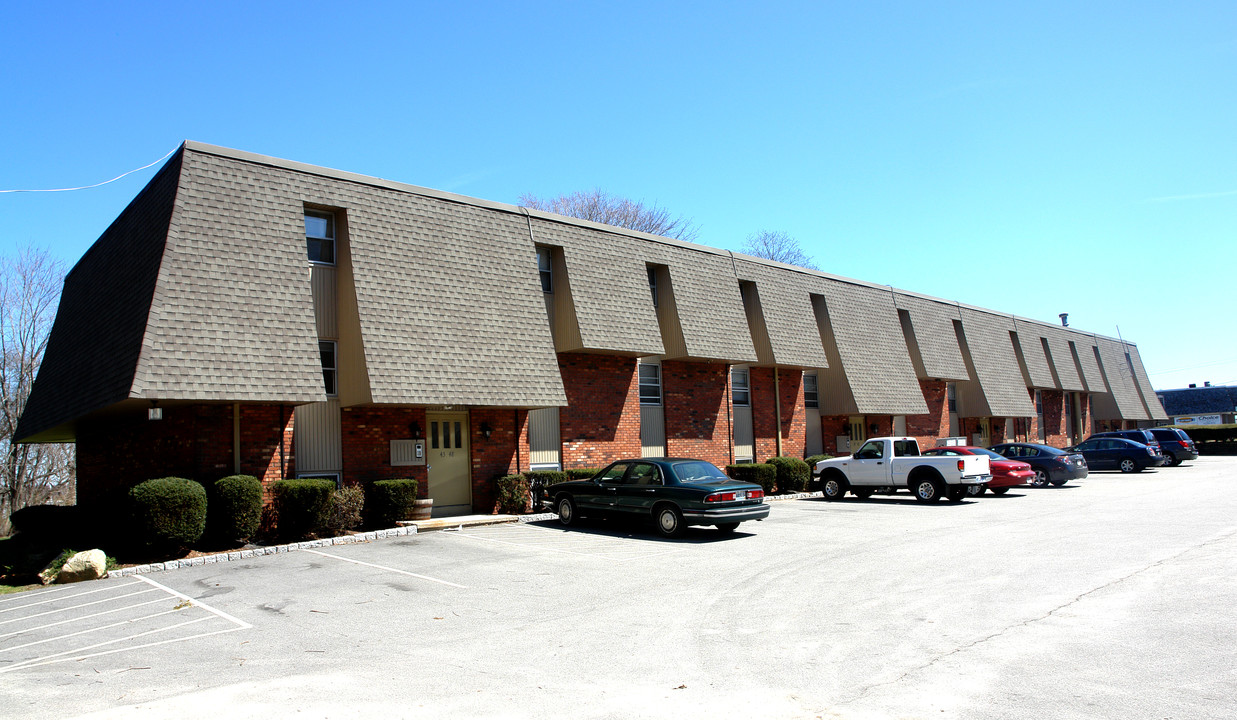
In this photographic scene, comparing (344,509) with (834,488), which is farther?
(834,488)

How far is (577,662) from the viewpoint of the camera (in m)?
7.05

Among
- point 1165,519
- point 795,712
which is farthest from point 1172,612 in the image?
point 1165,519

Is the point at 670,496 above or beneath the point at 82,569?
above

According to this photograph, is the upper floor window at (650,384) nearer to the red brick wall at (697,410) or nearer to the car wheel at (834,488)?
the red brick wall at (697,410)

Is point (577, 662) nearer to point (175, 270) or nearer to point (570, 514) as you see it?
point (570, 514)

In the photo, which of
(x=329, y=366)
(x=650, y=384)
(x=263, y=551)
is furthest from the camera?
(x=650, y=384)

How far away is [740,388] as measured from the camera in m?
26.1

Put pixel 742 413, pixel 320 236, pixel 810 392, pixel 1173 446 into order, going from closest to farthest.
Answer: pixel 320 236 → pixel 742 413 → pixel 810 392 → pixel 1173 446

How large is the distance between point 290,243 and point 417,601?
934 centimetres

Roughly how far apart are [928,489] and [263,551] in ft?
52.8

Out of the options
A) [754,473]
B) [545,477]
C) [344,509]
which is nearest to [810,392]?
[754,473]

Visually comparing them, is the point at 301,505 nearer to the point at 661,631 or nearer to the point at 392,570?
the point at 392,570

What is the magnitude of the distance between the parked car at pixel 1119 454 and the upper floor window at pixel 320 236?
30135 millimetres

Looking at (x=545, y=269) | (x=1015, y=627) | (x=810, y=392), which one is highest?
(x=545, y=269)
